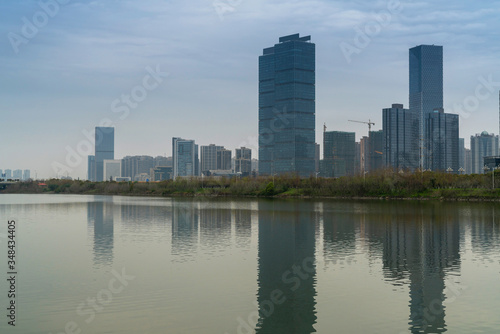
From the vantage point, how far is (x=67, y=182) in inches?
6496

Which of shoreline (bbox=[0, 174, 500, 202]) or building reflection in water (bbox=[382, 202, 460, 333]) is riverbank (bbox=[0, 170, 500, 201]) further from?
building reflection in water (bbox=[382, 202, 460, 333])

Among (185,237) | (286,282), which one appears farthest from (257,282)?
(185,237)

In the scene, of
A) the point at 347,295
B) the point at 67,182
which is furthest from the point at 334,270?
the point at 67,182

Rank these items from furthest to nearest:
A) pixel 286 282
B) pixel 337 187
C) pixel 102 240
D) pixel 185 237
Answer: pixel 337 187 < pixel 185 237 < pixel 102 240 < pixel 286 282

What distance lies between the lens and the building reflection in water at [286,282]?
14.7m

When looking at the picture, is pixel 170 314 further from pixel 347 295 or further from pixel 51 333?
pixel 347 295

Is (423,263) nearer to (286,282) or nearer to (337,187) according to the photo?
(286,282)

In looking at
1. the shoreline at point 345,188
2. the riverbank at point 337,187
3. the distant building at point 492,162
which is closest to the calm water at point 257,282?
the shoreline at point 345,188

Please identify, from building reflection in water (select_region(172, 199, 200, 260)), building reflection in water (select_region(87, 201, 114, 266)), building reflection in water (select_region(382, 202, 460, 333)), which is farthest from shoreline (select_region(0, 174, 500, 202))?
building reflection in water (select_region(87, 201, 114, 266))

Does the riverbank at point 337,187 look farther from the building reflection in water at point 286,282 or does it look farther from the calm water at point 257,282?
the building reflection in water at point 286,282

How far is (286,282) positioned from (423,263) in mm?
7555

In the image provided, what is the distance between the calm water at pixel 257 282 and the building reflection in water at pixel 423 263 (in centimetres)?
6

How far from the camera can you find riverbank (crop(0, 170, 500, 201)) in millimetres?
88188

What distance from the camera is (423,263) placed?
23.0 metres
